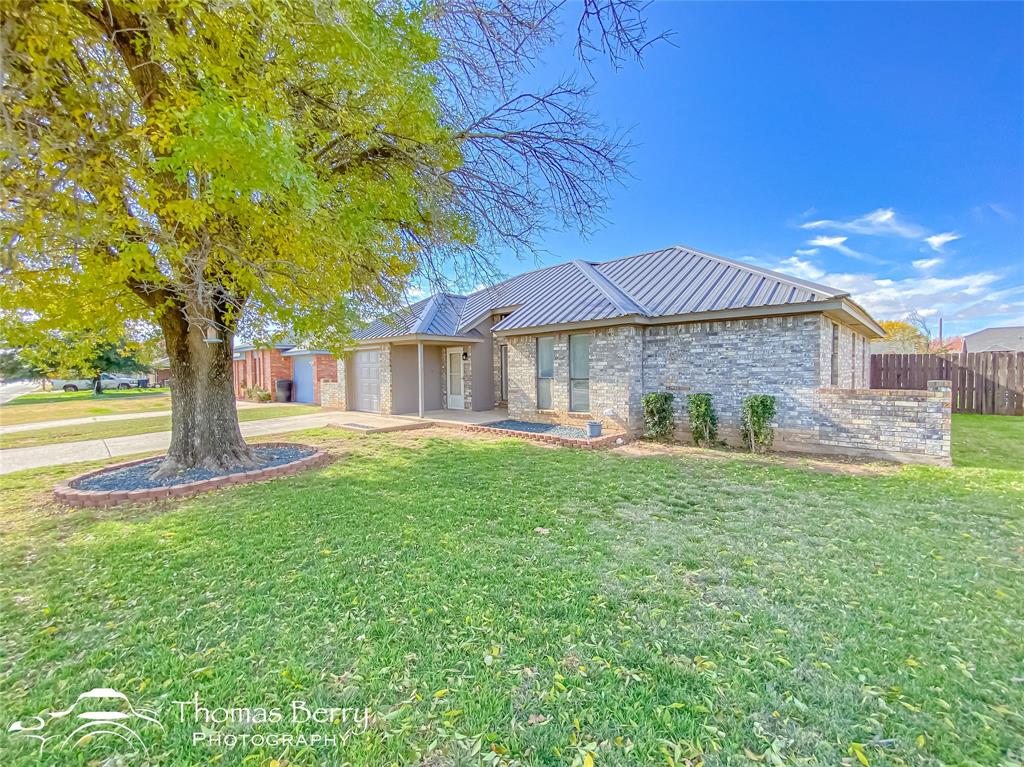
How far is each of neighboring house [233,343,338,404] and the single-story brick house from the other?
3547 mm

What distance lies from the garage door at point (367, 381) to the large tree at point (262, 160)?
7.83m

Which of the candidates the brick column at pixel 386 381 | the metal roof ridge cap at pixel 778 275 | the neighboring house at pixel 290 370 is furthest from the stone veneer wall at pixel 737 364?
the neighboring house at pixel 290 370

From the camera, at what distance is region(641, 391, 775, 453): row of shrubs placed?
327 inches

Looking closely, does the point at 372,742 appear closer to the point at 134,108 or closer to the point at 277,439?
the point at 134,108

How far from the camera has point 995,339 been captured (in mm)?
33812

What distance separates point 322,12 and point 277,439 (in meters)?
9.41

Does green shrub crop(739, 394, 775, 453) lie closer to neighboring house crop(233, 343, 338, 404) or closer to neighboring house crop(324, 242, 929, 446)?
neighboring house crop(324, 242, 929, 446)

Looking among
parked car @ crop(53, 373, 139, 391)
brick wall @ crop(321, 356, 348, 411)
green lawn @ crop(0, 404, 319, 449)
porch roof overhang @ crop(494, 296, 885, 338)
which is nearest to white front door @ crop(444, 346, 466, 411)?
brick wall @ crop(321, 356, 348, 411)

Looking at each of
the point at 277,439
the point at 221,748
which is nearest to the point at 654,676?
the point at 221,748

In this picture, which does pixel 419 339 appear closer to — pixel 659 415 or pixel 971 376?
pixel 659 415

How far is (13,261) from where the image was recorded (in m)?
3.78

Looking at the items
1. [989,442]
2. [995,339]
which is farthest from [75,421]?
[995,339]

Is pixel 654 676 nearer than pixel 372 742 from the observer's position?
No

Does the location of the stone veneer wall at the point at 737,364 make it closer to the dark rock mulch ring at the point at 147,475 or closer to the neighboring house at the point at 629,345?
the neighboring house at the point at 629,345
